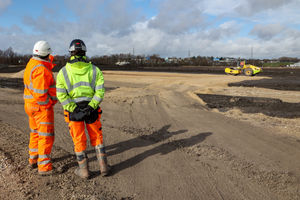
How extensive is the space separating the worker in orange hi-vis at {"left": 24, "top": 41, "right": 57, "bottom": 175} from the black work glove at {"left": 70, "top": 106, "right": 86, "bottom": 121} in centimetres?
62

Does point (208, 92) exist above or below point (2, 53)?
below

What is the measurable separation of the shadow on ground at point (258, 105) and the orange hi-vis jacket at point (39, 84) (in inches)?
280

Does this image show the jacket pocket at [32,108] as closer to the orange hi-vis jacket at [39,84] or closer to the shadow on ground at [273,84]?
the orange hi-vis jacket at [39,84]

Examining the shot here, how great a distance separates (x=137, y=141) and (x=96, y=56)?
5955cm

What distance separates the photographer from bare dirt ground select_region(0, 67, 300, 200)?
3.58 metres

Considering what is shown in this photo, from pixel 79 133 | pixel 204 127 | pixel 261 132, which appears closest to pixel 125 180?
pixel 79 133

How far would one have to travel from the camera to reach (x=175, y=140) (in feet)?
19.3

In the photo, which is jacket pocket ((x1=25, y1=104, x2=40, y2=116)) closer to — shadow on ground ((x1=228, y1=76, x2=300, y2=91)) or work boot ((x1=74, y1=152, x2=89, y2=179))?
work boot ((x1=74, y1=152, x2=89, y2=179))

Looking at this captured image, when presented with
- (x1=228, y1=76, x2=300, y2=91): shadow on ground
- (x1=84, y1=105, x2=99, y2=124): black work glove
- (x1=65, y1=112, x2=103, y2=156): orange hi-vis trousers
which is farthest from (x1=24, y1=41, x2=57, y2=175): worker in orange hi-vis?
(x1=228, y1=76, x2=300, y2=91): shadow on ground

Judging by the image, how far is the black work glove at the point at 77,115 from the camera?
3631 millimetres

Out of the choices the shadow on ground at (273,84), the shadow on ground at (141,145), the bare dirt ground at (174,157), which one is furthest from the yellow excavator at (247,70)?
the shadow on ground at (141,145)

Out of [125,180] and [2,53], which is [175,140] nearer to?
→ [125,180]

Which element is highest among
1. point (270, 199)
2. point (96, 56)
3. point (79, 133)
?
point (96, 56)

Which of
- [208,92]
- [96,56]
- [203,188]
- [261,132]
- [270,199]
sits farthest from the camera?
[96,56]
